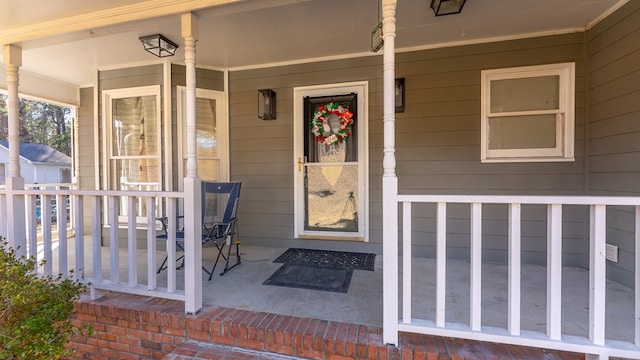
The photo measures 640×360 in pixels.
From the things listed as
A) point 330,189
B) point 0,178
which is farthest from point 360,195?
point 0,178

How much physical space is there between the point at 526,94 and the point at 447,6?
1.41 m

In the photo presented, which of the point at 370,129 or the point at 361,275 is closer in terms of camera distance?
the point at 361,275

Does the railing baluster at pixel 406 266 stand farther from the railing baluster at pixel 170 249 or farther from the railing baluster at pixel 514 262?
the railing baluster at pixel 170 249

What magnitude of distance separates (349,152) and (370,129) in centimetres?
38

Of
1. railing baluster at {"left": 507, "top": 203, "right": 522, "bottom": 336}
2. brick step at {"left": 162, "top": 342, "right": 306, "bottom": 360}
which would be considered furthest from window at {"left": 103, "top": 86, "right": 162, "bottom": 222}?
railing baluster at {"left": 507, "top": 203, "right": 522, "bottom": 336}

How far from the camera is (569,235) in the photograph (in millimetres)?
2971

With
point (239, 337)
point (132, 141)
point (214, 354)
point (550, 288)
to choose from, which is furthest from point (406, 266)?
point (132, 141)

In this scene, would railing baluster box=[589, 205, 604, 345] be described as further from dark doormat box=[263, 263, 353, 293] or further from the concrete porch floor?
dark doormat box=[263, 263, 353, 293]

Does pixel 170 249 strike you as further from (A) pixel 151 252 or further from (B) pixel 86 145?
(B) pixel 86 145

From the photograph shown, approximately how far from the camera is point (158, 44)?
297 cm

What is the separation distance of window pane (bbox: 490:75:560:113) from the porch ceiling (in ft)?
1.54

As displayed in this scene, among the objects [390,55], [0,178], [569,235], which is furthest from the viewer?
[0,178]

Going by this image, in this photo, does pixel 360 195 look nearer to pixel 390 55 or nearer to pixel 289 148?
pixel 289 148

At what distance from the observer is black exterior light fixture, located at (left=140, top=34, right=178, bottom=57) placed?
2.92m
